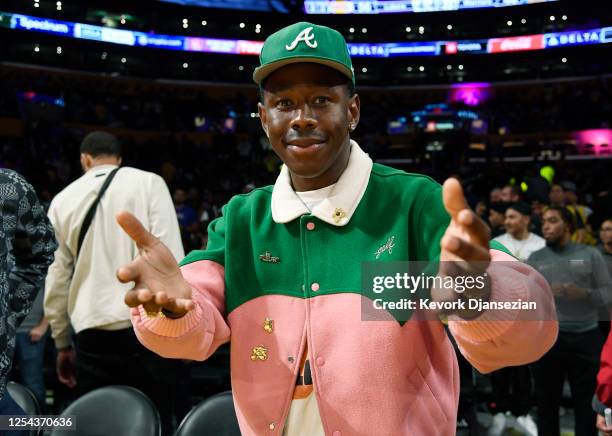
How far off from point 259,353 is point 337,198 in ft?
1.26

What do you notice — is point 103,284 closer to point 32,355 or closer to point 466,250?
point 32,355

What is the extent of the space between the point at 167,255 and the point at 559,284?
2867 mm

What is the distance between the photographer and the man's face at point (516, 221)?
5258 mm

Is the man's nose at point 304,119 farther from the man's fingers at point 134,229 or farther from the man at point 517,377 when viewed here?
the man at point 517,377

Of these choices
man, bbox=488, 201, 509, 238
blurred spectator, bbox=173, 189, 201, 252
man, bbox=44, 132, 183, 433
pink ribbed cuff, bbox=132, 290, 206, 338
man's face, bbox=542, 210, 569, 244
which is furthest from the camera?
blurred spectator, bbox=173, 189, 201, 252

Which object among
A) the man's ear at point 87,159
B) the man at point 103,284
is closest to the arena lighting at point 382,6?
the man's ear at point 87,159

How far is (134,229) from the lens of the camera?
4.32 feet

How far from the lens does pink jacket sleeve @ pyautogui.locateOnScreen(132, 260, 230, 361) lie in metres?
1.39

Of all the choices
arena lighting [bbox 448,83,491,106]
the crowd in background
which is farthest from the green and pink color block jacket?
arena lighting [bbox 448,83,491,106]

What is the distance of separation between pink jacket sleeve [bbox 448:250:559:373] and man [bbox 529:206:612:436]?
2659 mm

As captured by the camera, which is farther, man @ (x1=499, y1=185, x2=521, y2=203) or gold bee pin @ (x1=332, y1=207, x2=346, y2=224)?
man @ (x1=499, y1=185, x2=521, y2=203)

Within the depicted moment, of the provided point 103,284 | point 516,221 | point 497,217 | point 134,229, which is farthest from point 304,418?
point 497,217

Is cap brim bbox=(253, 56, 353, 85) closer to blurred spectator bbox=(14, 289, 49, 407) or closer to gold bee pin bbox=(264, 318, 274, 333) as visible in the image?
gold bee pin bbox=(264, 318, 274, 333)

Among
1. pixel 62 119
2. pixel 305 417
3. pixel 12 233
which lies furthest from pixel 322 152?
pixel 62 119
